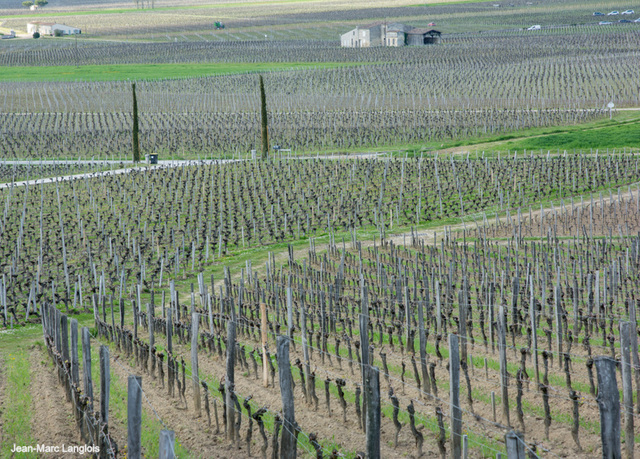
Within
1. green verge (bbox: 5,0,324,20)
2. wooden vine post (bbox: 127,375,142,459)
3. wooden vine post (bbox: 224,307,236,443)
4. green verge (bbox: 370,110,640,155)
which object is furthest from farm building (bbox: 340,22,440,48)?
wooden vine post (bbox: 127,375,142,459)

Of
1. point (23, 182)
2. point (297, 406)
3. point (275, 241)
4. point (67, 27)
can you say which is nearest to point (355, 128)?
point (23, 182)

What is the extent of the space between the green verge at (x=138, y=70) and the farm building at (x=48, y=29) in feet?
122

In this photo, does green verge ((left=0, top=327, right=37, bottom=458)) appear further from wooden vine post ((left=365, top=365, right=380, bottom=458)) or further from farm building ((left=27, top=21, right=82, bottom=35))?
farm building ((left=27, top=21, right=82, bottom=35))

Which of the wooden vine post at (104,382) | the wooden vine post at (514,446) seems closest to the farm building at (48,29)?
the wooden vine post at (104,382)

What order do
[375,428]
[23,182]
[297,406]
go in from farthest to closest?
[23,182], [297,406], [375,428]

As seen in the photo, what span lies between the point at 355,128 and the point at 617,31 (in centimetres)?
6674

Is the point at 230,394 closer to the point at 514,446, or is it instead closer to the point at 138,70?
the point at 514,446

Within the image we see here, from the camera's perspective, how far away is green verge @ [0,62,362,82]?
87.8m

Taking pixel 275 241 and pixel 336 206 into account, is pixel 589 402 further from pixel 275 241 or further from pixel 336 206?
pixel 336 206

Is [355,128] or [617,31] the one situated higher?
[617,31]

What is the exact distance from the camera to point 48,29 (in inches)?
5354

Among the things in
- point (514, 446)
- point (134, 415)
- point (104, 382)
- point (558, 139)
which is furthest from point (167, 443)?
point (558, 139)

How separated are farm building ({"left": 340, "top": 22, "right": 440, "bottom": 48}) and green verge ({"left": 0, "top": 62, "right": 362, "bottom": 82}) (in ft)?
45.9

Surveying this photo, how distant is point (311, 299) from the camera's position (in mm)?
17203
